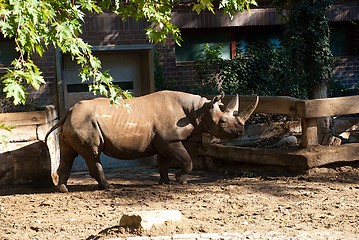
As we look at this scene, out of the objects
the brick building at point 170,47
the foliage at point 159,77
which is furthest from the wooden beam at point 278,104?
the brick building at point 170,47

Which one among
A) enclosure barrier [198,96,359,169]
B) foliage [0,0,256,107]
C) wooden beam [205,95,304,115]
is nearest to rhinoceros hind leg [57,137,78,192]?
enclosure barrier [198,96,359,169]

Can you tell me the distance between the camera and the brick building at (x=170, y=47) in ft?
49.4

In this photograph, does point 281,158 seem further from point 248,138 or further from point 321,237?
point 321,237

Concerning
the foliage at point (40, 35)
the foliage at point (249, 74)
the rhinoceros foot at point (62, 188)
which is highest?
the foliage at point (40, 35)

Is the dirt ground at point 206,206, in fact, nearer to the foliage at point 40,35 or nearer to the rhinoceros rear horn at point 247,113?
the rhinoceros rear horn at point 247,113

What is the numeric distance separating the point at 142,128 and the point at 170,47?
18.3ft

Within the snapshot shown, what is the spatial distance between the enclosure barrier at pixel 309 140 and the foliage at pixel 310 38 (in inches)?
101

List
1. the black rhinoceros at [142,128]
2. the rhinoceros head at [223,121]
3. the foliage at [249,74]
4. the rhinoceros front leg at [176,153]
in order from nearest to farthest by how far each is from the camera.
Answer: the black rhinoceros at [142,128]
the rhinoceros front leg at [176,153]
the rhinoceros head at [223,121]
the foliage at [249,74]

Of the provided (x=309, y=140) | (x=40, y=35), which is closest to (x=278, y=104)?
(x=309, y=140)

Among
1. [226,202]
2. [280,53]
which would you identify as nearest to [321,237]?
[226,202]

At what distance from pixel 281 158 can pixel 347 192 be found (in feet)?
5.51

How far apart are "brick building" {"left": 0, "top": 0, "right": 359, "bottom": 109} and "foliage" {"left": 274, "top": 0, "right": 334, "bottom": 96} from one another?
236 cm

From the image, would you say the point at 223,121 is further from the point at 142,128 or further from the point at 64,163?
the point at 64,163

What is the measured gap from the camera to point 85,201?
9648 mm
